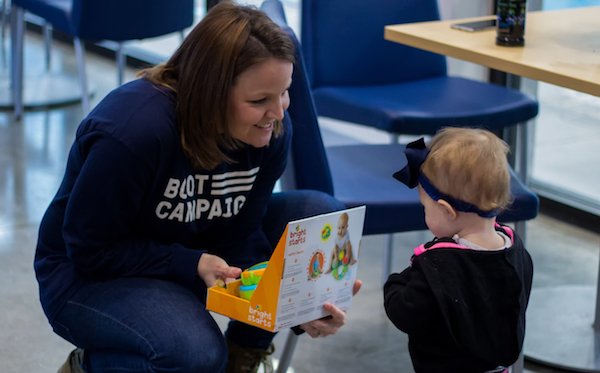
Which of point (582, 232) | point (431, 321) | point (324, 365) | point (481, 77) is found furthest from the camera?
point (481, 77)

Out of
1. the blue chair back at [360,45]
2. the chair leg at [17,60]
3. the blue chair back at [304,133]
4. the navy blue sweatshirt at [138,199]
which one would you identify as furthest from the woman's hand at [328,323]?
the chair leg at [17,60]

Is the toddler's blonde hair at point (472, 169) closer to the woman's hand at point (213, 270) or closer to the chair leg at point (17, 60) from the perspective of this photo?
the woman's hand at point (213, 270)

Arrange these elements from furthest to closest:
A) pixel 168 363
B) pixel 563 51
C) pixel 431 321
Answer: pixel 563 51, pixel 168 363, pixel 431 321

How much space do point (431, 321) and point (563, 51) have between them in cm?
71

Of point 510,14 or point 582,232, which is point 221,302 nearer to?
point 510,14

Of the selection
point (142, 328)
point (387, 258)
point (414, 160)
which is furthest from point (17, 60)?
point (414, 160)

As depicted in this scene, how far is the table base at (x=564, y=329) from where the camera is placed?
1804 millimetres

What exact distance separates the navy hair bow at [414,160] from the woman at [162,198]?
27cm

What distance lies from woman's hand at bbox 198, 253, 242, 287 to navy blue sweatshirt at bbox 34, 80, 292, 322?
0.6 inches

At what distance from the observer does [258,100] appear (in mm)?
1274

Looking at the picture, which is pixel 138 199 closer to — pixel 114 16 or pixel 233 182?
pixel 233 182

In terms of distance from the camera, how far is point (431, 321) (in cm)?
112

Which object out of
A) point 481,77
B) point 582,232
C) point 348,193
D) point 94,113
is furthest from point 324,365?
point 481,77

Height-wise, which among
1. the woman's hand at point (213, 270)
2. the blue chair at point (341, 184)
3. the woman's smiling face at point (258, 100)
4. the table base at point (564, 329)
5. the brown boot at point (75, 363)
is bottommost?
the table base at point (564, 329)
